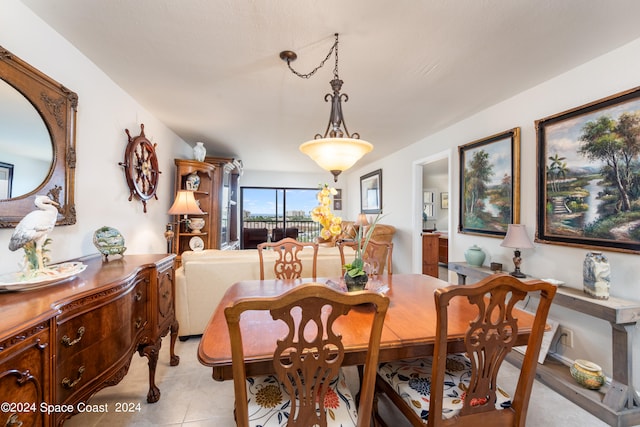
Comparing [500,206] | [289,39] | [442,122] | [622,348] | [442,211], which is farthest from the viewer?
[442,211]

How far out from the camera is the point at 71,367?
1.05 metres

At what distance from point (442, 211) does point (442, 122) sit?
4.44 m

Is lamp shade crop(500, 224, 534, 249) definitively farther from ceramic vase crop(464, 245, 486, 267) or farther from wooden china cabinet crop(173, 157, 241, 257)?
wooden china cabinet crop(173, 157, 241, 257)

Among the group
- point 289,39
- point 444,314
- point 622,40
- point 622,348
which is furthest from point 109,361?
point 622,40

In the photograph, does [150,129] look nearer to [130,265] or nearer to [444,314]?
[130,265]

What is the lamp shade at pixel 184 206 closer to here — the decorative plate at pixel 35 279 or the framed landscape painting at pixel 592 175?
the decorative plate at pixel 35 279

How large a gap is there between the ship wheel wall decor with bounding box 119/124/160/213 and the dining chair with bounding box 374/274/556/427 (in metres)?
2.85

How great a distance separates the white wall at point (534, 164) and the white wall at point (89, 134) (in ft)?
12.1

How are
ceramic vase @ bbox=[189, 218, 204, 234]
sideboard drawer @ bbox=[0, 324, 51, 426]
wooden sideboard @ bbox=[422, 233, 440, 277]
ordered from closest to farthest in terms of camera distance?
sideboard drawer @ bbox=[0, 324, 51, 426]
ceramic vase @ bbox=[189, 218, 204, 234]
wooden sideboard @ bbox=[422, 233, 440, 277]

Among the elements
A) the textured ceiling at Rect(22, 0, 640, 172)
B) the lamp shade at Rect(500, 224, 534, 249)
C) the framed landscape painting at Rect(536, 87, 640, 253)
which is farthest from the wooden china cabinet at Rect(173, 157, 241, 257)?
the framed landscape painting at Rect(536, 87, 640, 253)

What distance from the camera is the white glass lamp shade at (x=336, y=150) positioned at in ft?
5.10

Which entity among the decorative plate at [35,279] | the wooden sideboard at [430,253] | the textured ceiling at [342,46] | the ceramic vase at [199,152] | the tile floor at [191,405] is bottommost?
the tile floor at [191,405]

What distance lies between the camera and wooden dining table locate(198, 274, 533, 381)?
3.19ft

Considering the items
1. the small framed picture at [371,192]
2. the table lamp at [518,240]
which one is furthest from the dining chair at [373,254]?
the small framed picture at [371,192]
